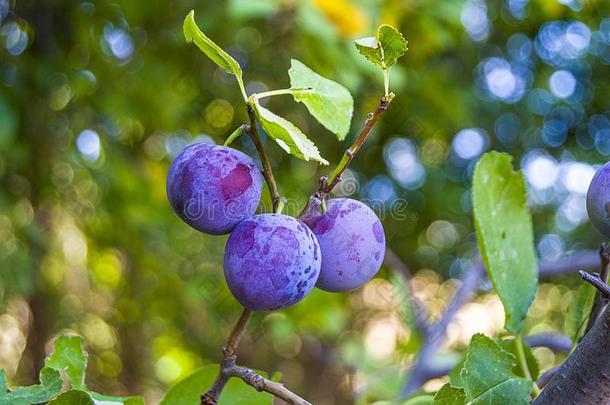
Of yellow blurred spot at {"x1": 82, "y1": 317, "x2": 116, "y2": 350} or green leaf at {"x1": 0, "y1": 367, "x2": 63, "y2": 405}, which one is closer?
green leaf at {"x1": 0, "y1": 367, "x2": 63, "y2": 405}

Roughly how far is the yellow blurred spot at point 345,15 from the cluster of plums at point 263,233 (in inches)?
32.7

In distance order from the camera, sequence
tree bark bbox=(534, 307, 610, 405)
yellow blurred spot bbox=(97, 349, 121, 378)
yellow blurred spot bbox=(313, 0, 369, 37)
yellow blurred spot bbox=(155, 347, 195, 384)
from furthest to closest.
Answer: yellow blurred spot bbox=(97, 349, 121, 378)
yellow blurred spot bbox=(155, 347, 195, 384)
yellow blurred spot bbox=(313, 0, 369, 37)
tree bark bbox=(534, 307, 610, 405)

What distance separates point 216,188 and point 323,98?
83 millimetres

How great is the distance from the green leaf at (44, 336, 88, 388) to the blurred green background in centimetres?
61

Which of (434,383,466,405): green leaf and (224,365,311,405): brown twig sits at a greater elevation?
(224,365,311,405): brown twig

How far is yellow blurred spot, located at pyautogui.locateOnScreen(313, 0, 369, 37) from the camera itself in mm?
1177

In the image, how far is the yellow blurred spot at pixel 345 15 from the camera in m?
1.18

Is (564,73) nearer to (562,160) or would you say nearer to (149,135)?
(562,160)

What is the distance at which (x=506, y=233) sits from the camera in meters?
0.50

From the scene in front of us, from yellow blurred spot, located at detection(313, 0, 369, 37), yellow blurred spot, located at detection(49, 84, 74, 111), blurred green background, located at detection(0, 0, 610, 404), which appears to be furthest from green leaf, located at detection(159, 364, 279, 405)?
yellow blurred spot, located at detection(49, 84, 74, 111)

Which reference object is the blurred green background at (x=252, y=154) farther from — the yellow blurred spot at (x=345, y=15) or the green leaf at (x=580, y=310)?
the green leaf at (x=580, y=310)

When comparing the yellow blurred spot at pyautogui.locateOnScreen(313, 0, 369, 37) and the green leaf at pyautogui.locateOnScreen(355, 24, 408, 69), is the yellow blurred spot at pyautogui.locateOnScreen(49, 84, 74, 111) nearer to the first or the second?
the yellow blurred spot at pyautogui.locateOnScreen(313, 0, 369, 37)

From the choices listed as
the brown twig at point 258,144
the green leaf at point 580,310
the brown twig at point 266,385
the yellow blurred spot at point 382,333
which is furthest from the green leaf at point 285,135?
the yellow blurred spot at point 382,333

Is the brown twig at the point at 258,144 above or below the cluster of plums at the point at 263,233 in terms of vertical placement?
above
